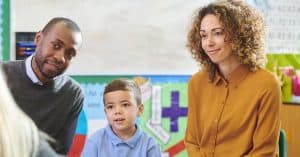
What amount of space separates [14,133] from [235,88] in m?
1.19

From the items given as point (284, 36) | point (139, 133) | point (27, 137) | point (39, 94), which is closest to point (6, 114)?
point (27, 137)

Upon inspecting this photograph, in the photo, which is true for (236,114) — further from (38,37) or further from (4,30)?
(4,30)

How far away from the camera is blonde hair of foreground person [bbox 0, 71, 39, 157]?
823mm

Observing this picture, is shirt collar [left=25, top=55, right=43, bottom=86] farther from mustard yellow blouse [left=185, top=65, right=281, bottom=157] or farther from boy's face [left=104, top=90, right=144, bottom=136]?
mustard yellow blouse [left=185, top=65, right=281, bottom=157]

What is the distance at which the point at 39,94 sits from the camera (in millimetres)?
1803

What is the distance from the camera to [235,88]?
73.6 inches

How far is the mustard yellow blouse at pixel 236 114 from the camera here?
1.80 meters

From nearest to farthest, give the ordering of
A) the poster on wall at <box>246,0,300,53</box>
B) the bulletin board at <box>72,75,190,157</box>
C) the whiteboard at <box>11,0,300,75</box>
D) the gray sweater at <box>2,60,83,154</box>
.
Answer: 1. the gray sweater at <box>2,60,83,154</box>
2. the whiteboard at <box>11,0,300,75</box>
3. the bulletin board at <box>72,75,190,157</box>
4. the poster on wall at <box>246,0,300,53</box>

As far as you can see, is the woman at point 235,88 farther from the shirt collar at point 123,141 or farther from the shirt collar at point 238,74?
the shirt collar at point 123,141

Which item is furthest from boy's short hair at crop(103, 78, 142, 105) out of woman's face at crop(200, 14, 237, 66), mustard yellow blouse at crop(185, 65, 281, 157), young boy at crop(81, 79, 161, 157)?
woman's face at crop(200, 14, 237, 66)

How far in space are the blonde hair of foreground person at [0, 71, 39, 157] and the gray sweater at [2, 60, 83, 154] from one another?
0.90 meters

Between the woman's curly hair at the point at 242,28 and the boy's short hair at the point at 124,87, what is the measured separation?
1.34 feet

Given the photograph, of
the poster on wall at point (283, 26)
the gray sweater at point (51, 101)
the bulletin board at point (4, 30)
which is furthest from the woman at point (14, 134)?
the poster on wall at point (283, 26)

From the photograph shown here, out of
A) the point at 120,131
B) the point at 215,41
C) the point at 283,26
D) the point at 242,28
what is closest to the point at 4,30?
the point at 120,131
